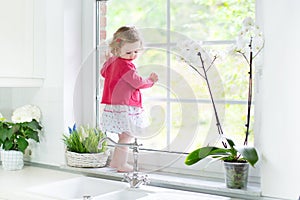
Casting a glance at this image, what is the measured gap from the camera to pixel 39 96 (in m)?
2.58

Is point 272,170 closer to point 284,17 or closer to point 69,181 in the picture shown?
point 284,17

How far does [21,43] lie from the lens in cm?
248

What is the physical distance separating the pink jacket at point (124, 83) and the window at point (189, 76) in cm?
4

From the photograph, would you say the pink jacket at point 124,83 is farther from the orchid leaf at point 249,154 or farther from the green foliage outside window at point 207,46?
the orchid leaf at point 249,154

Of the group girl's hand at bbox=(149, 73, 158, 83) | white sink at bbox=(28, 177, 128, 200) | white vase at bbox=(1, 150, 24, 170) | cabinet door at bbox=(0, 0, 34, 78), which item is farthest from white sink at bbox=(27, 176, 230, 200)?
cabinet door at bbox=(0, 0, 34, 78)

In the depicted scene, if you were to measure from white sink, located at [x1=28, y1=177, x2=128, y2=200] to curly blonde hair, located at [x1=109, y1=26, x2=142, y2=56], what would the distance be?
1.95 feet

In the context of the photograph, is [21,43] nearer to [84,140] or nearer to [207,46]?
[84,140]

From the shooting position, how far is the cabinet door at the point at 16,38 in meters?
2.39

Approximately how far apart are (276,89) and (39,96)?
1.28 metres

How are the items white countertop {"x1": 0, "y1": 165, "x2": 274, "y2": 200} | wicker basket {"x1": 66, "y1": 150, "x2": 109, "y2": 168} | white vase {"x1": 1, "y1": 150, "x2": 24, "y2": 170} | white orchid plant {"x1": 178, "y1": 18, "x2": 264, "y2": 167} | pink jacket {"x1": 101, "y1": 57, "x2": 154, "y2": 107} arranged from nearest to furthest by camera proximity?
white orchid plant {"x1": 178, "y1": 18, "x2": 264, "y2": 167} < white countertop {"x1": 0, "y1": 165, "x2": 274, "y2": 200} < pink jacket {"x1": 101, "y1": 57, "x2": 154, "y2": 107} < wicker basket {"x1": 66, "y1": 150, "x2": 109, "y2": 168} < white vase {"x1": 1, "y1": 150, "x2": 24, "y2": 170}

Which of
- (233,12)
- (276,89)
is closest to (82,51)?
(233,12)

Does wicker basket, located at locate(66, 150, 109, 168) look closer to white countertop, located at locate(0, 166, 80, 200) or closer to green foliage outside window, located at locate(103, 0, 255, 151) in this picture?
white countertop, located at locate(0, 166, 80, 200)

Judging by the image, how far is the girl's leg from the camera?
2.34 meters

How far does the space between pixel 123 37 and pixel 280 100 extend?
0.83 meters
